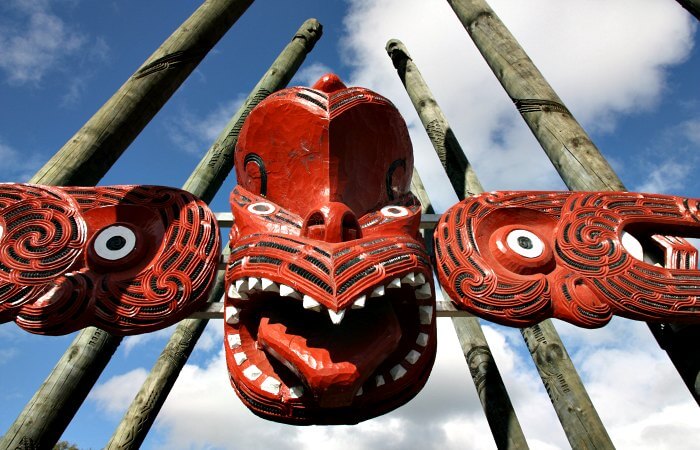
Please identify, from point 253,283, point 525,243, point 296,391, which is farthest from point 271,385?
point 525,243

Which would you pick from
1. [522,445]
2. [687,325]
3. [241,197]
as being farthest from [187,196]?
[522,445]

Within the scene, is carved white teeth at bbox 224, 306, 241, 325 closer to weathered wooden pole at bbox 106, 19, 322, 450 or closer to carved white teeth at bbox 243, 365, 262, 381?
carved white teeth at bbox 243, 365, 262, 381

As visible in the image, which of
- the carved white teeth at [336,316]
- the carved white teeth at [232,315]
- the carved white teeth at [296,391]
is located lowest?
the carved white teeth at [296,391]

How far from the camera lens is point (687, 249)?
333 centimetres

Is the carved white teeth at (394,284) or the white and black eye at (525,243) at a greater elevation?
the white and black eye at (525,243)

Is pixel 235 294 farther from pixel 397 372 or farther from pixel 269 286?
pixel 397 372

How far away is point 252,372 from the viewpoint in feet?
8.91

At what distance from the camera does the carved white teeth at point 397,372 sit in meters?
2.69

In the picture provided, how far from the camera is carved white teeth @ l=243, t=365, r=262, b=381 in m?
2.69

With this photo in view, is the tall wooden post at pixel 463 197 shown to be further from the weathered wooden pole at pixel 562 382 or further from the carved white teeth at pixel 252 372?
the carved white teeth at pixel 252 372

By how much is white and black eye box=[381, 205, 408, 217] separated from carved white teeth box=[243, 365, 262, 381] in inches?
45.5

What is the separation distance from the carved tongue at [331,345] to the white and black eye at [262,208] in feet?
2.53

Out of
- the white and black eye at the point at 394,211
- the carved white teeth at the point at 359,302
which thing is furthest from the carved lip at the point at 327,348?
the white and black eye at the point at 394,211

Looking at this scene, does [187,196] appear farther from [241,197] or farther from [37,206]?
[37,206]
